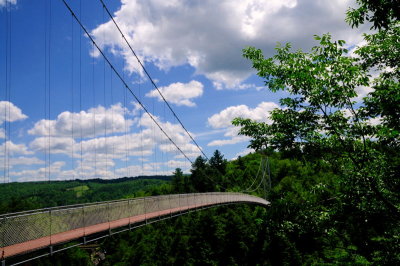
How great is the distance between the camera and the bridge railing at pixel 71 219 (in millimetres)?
6289

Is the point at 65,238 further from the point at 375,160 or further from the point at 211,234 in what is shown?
the point at 211,234

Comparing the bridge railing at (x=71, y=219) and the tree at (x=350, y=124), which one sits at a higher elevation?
the tree at (x=350, y=124)

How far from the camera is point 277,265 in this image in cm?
4438

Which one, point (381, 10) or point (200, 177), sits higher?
point (381, 10)

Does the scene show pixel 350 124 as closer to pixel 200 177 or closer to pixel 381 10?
pixel 381 10

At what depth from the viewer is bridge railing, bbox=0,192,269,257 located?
6.29 meters

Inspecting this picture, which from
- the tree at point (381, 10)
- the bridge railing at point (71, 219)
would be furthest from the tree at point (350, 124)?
the bridge railing at point (71, 219)

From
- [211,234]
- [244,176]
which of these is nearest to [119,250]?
[211,234]

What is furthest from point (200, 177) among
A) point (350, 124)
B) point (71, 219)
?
point (350, 124)

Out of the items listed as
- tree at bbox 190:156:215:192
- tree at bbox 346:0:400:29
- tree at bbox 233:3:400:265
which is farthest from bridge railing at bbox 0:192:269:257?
tree at bbox 190:156:215:192

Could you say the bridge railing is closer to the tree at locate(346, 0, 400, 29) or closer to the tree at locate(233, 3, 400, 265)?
the tree at locate(233, 3, 400, 265)

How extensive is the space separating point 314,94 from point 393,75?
1.72 metres

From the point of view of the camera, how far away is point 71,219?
8008 millimetres

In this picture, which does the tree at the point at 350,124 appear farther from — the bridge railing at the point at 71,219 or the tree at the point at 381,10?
the bridge railing at the point at 71,219
